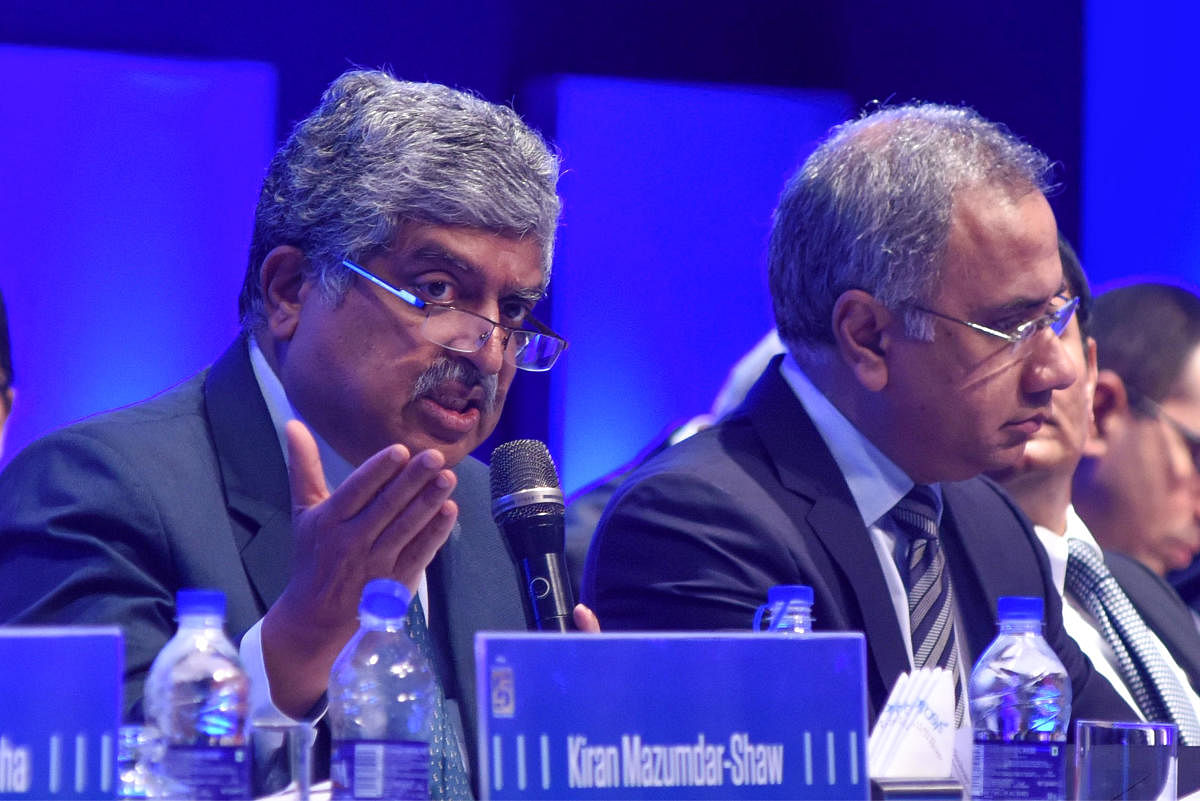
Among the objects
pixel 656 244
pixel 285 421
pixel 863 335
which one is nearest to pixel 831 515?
pixel 863 335

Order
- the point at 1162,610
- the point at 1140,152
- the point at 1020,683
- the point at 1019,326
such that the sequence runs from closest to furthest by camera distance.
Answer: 1. the point at 1020,683
2. the point at 1019,326
3. the point at 1162,610
4. the point at 1140,152

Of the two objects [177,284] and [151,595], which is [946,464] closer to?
[151,595]

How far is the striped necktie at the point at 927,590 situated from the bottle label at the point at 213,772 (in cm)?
120

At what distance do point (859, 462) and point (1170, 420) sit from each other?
5.10 ft

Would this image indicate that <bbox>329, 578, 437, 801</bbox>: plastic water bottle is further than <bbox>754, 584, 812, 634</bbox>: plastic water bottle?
No

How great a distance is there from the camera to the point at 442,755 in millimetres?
1790

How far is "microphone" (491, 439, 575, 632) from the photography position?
5.30 feet

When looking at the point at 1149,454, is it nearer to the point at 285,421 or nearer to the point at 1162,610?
the point at 1162,610

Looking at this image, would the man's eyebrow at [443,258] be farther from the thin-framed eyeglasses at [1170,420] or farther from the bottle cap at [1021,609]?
the thin-framed eyeglasses at [1170,420]

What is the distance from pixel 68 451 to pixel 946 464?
1.26m

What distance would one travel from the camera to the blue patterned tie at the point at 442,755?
1.76m

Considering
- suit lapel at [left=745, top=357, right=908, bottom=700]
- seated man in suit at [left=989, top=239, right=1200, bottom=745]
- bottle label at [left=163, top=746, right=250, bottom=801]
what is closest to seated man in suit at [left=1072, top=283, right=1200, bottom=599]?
seated man in suit at [left=989, top=239, right=1200, bottom=745]

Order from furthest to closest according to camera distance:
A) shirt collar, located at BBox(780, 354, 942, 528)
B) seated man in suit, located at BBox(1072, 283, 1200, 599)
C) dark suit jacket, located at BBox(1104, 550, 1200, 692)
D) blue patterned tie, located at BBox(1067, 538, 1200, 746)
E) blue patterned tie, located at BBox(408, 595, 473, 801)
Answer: seated man in suit, located at BBox(1072, 283, 1200, 599) < dark suit jacket, located at BBox(1104, 550, 1200, 692) < blue patterned tie, located at BBox(1067, 538, 1200, 746) < shirt collar, located at BBox(780, 354, 942, 528) < blue patterned tie, located at BBox(408, 595, 473, 801)

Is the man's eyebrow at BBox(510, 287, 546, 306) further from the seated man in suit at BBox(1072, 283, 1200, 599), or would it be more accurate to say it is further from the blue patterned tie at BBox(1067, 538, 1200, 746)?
the seated man in suit at BBox(1072, 283, 1200, 599)
